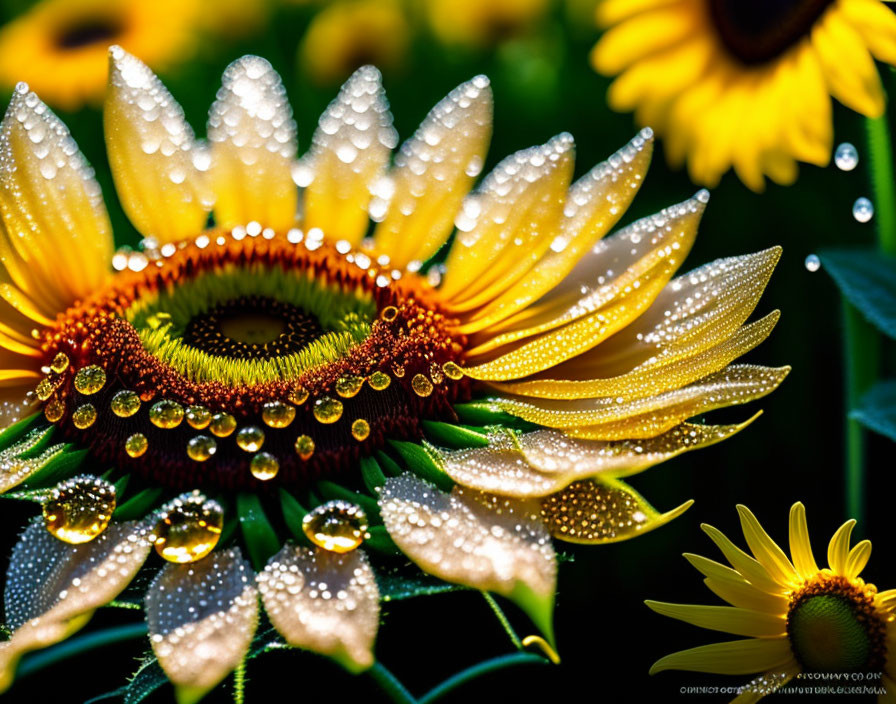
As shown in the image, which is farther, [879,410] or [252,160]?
[252,160]

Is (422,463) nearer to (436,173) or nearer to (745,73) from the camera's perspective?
(436,173)

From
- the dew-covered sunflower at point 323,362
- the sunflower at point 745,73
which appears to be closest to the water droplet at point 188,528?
the dew-covered sunflower at point 323,362

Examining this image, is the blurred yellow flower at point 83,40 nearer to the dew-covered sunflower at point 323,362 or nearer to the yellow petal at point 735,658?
the dew-covered sunflower at point 323,362

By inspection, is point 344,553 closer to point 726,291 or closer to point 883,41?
point 726,291

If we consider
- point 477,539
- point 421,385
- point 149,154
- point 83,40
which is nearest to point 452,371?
point 421,385

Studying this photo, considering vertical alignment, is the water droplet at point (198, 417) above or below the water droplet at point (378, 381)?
above
